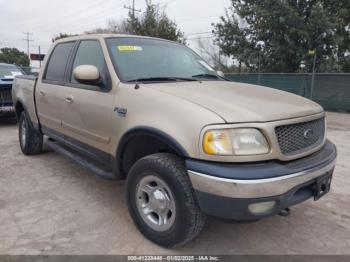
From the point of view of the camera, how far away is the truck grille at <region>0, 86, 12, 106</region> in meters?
8.59

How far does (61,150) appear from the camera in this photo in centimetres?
452

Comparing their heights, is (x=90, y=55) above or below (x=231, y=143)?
above

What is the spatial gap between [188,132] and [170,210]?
73 cm

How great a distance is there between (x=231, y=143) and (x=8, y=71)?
30.3ft

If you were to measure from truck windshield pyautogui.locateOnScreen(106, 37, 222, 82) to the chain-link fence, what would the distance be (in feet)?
35.4

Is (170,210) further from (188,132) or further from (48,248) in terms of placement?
(48,248)

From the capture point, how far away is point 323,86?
13.9 m

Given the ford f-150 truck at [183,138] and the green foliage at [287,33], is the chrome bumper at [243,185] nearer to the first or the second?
the ford f-150 truck at [183,138]

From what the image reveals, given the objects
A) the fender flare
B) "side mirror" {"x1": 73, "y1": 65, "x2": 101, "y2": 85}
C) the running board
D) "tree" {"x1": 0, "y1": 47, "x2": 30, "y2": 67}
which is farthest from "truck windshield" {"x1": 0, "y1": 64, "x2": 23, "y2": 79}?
"tree" {"x1": 0, "y1": 47, "x2": 30, "y2": 67}

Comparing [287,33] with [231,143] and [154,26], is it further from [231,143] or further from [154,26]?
[231,143]

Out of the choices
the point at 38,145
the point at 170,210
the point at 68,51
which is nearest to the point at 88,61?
the point at 68,51

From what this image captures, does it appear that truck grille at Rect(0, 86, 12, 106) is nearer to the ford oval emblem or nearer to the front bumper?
the front bumper

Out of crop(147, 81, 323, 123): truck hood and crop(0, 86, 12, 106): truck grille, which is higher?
crop(147, 81, 323, 123): truck hood

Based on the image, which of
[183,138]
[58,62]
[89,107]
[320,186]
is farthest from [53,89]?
[320,186]
